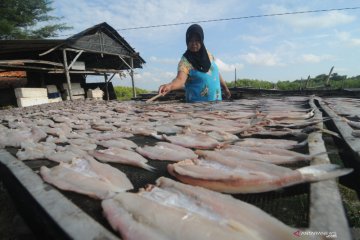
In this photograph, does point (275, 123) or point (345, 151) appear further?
point (275, 123)

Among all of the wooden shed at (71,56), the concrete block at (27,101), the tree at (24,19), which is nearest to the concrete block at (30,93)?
the concrete block at (27,101)

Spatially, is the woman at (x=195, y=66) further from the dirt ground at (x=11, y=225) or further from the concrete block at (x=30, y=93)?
the concrete block at (x=30, y=93)

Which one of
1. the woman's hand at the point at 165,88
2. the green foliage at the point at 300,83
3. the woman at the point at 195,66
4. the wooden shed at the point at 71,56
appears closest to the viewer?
the woman's hand at the point at 165,88

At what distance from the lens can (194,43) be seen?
5512 millimetres

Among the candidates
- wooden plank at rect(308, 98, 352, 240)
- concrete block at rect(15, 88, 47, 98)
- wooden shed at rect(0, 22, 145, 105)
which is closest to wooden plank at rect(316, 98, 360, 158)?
wooden plank at rect(308, 98, 352, 240)

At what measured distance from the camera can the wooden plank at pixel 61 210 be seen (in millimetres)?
1068

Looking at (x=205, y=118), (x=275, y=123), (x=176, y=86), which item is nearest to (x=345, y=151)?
(x=275, y=123)

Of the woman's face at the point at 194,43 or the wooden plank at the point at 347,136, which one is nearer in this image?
the wooden plank at the point at 347,136

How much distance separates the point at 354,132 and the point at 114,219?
1.98m

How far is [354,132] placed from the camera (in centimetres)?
223

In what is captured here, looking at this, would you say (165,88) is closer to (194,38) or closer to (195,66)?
(195,66)

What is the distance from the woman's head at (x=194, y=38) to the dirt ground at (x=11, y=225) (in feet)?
12.8

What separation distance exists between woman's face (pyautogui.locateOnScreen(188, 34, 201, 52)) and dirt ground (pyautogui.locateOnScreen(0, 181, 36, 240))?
3.88 meters

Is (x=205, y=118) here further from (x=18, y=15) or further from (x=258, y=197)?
(x=18, y=15)
